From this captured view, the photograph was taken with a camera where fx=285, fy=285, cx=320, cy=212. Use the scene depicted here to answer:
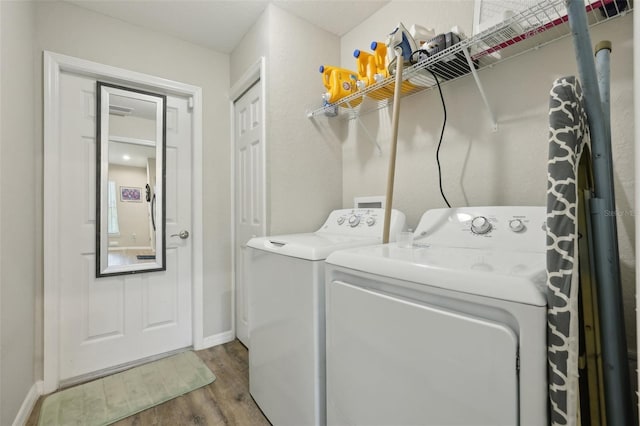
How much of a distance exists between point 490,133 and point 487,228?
522 mm

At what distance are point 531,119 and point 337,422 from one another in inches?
55.7

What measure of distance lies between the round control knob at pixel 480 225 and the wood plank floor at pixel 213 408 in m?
1.34

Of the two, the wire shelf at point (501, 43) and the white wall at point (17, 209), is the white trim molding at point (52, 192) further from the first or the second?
the wire shelf at point (501, 43)

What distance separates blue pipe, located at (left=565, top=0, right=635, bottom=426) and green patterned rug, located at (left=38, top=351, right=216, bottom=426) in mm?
1865

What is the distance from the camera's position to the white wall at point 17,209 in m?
1.26

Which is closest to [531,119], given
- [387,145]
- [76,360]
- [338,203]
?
[387,145]

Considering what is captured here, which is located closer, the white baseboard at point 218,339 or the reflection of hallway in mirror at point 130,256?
the reflection of hallway in mirror at point 130,256

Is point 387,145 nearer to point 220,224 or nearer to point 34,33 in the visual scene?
point 220,224

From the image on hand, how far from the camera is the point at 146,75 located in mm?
2031

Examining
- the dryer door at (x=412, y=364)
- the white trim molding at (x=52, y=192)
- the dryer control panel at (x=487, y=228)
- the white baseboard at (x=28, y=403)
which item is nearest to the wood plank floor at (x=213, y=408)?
the white baseboard at (x=28, y=403)

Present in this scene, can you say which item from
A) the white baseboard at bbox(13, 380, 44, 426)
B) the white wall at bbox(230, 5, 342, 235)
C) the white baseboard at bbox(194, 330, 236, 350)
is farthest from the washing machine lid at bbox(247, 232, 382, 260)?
the white baseboard at bbox(13, 380, 44, 426)

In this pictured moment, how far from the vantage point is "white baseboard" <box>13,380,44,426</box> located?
1.39 meters

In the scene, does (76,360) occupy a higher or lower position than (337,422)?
lower

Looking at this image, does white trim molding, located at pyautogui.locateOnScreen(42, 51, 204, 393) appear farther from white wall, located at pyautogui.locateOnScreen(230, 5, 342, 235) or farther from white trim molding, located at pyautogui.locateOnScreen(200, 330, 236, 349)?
white wall, located at pyautogui.locateOnScreen(230, 5, 342, 235)
